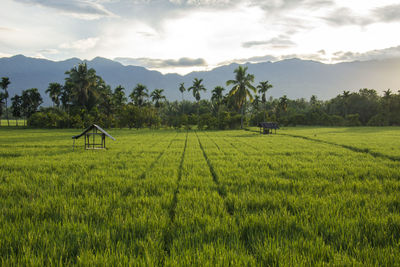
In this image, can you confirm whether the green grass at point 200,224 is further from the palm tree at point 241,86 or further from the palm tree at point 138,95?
the palm tree at point 138,95

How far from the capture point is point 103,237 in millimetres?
3396

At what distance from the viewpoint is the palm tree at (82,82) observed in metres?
57.2

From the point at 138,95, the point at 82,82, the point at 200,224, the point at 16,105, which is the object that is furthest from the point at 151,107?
the point at 200,224

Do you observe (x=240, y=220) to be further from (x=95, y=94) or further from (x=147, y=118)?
(x=95, y=94)

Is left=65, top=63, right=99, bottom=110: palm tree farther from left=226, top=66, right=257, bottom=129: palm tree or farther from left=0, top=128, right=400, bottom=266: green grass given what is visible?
left=0, top=128, right=400, bottom=266: green grass

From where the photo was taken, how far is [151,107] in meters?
68.3

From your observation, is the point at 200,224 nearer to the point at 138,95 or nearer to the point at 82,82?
the point at 82,82

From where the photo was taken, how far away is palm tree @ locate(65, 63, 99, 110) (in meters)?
57.2

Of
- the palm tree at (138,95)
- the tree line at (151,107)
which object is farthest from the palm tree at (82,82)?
the palm tree at (138,95)

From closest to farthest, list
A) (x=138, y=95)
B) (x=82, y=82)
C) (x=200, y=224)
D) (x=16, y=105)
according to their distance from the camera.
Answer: (x=200, y=224)
(x=82, y=82)
(x=138, y=95)
(x=16, y=105)

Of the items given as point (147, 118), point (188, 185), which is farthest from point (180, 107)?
point (188, 185)

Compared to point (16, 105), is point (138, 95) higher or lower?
higher

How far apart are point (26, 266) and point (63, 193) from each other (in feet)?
11.4

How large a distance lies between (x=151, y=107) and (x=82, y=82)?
2021 cm
